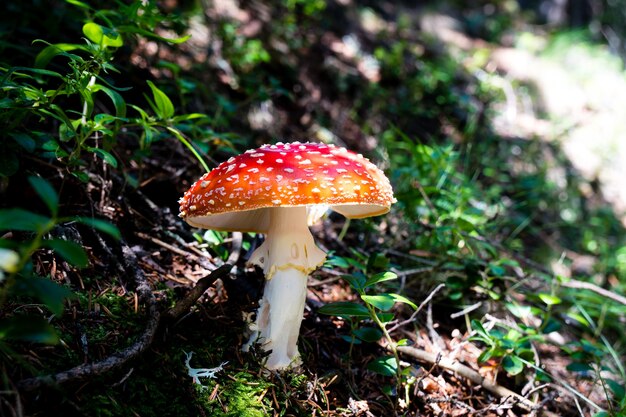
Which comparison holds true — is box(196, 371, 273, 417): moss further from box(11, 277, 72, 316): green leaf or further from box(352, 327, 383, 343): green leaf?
box(11, 277, 72, 316): green leaf

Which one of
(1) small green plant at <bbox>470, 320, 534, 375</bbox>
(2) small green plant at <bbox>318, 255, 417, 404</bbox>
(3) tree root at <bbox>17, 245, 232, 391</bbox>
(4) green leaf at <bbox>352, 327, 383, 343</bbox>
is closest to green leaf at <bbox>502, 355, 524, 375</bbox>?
(1) small green plant at <bbox>470, 320, 534, 375</bbox>

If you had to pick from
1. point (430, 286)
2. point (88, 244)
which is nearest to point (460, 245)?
point (430, 286)

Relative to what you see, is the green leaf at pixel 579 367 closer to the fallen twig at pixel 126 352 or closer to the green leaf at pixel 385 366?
the green leaf at pixel 385 366

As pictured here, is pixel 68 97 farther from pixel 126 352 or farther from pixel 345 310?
pixel 345 310

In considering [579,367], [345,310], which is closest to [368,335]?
[345,310]

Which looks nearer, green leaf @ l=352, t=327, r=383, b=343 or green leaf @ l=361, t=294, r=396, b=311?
green leaf @ l=361, t=294, r=396, b=311

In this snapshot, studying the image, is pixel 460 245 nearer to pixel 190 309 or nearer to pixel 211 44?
pixel 190 309
